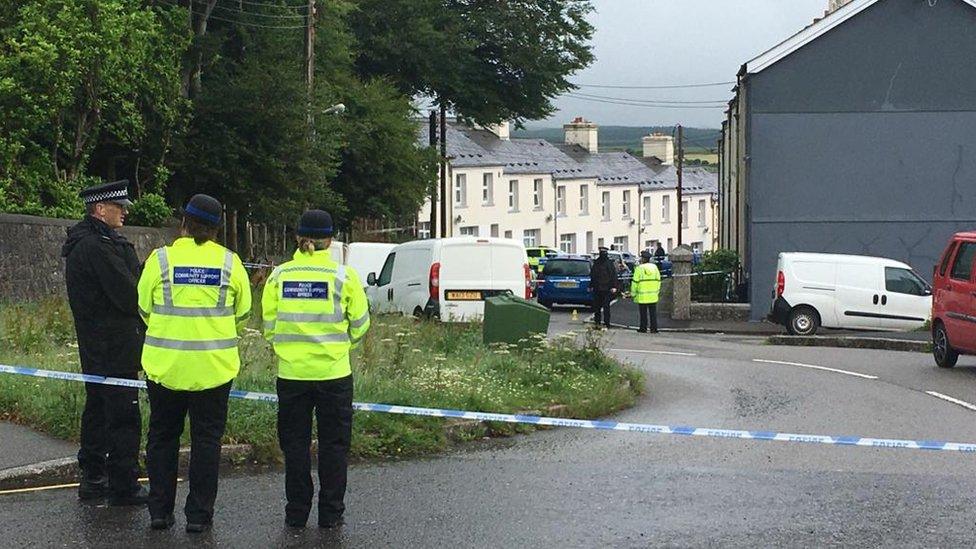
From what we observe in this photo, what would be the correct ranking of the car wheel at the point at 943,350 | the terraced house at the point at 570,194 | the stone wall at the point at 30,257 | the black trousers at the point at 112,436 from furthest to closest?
the terraced house at the point at 570,194 → the stone wall at the point at 30,257 → the car wheel at the point at 943,350 → the black trousers at the point at 112,436

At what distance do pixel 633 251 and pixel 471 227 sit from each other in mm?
18993

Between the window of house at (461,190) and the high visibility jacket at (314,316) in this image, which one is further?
the window of house at (461,190)

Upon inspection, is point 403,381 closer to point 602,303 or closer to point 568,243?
point 602,303

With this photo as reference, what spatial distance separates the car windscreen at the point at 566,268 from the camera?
4191 centimetres

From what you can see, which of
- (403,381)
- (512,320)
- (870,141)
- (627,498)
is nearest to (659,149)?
(870,141)

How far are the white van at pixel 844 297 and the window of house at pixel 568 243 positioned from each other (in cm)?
5611

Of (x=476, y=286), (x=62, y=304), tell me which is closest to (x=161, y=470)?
(x=62, y=304)

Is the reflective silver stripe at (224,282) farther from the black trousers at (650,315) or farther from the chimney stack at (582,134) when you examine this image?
the chimney stack at (582,134)

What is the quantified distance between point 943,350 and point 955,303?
1000 mm

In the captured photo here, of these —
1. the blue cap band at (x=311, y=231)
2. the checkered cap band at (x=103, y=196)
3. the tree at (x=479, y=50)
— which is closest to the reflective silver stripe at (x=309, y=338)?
the blue cap band at (x=311, y=231)

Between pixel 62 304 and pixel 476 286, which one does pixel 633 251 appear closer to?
pixel 476 286

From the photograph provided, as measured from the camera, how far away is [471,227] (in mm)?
76688

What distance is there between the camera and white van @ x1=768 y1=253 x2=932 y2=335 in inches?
1148

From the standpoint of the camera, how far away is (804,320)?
96.1 ft
